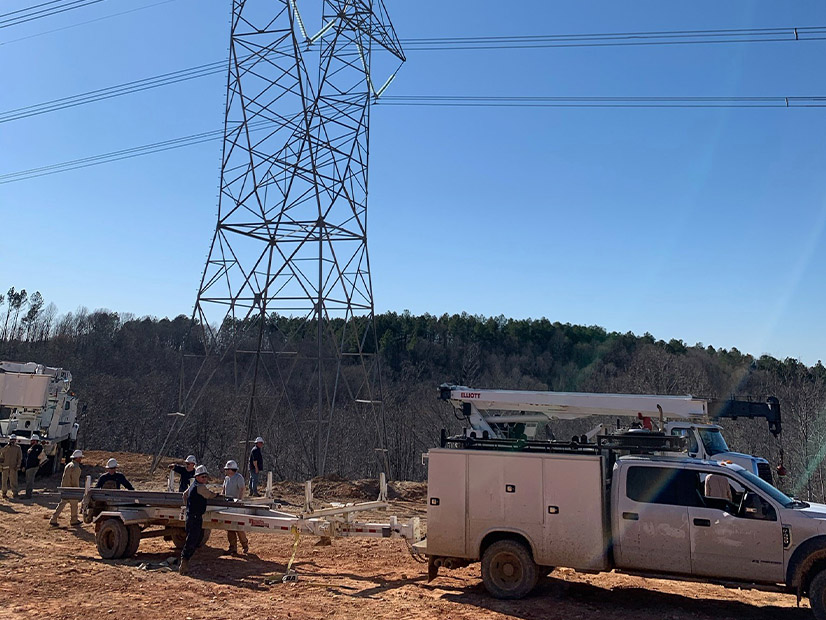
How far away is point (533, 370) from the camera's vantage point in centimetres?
7581

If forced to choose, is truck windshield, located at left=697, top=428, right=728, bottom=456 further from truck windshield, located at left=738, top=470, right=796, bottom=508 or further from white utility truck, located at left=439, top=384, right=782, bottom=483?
truck windshield, located at left=738, top=470, right=796, bottom=508

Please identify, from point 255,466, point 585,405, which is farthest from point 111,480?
point 585,405

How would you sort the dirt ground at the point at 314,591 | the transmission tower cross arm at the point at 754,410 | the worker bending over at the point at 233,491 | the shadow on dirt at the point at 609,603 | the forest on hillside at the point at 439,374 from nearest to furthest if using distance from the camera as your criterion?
the dirt ground at the point at 314,591 → the shadow on dirt at the point at 609,603 → the worker bending over at the point at 233,491 → the transmission tower cross arm at the point at 754,410 → the forest on hillside at the point at 439,374

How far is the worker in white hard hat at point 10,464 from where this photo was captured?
60.5 feet

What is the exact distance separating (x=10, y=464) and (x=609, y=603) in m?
17.2

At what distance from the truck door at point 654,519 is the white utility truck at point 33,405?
19.6m


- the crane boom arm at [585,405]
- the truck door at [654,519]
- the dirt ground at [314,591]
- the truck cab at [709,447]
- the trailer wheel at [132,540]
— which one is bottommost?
the dirt ground at [314,591]

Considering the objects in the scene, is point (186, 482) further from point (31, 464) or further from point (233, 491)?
point (31, 464)

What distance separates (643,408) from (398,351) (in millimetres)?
67746

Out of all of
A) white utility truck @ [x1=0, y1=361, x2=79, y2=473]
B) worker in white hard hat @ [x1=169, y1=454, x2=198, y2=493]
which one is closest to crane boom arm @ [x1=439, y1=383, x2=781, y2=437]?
worker in white hard hat @ [x1=169, y1=454, x2=198, y2=493]

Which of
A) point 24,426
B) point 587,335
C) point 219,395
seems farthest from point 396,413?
point 24,426

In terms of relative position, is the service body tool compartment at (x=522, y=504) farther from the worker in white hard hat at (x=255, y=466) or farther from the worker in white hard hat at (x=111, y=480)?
the worker in white hard hat at (x=255, y=466)

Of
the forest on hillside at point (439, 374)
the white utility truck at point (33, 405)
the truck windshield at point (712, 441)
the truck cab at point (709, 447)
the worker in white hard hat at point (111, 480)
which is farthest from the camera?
the forest on hillside at point (439, 374)

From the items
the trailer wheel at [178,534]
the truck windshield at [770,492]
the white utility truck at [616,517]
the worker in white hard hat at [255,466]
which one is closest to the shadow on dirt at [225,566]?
the trailer wheel at [178,534]
